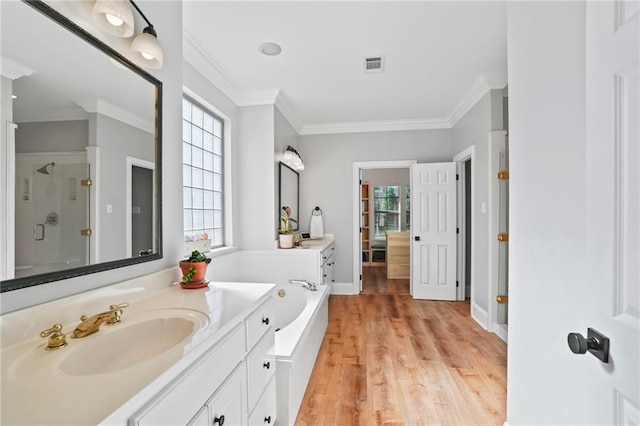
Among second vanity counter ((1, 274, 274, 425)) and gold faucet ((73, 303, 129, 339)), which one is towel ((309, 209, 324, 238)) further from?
gold faucet ((73, 303, 129, 339))

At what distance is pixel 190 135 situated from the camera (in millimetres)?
2572

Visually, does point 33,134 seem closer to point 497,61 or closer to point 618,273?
point 618,273

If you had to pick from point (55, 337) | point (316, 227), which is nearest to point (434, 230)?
Result: point (316, 227)

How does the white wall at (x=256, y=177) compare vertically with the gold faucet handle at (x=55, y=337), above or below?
above

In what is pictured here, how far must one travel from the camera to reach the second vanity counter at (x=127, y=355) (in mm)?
573

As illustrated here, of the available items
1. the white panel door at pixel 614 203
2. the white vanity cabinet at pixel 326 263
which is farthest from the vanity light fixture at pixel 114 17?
the white vanity cabinet at pixel 326 263

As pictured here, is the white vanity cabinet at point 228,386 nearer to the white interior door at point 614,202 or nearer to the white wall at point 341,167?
the white interior door at point 614,202

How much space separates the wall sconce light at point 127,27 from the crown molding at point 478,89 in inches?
114

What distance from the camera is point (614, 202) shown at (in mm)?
659

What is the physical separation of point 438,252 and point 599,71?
3740 millimetres

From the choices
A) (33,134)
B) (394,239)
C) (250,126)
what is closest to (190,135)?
(250,126)

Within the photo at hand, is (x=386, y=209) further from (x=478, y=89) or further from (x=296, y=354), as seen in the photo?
(x=296, y=354)

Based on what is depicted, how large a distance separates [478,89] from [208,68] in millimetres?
2748

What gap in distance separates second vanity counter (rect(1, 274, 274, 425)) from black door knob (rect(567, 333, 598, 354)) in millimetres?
972
